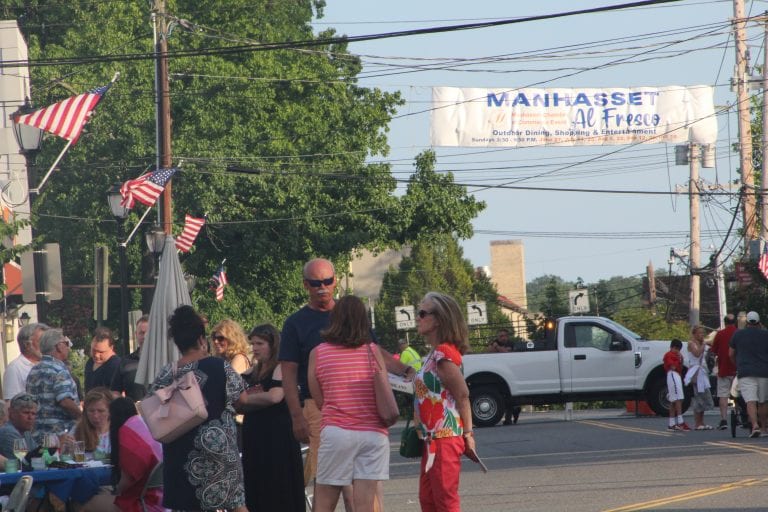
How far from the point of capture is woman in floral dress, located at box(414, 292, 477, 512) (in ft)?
29.7

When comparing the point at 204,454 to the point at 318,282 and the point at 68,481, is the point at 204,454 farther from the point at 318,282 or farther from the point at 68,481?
the point at 68,481

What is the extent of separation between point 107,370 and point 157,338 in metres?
0.78

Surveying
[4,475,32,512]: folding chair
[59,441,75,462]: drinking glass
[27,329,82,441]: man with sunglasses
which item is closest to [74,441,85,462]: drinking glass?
[59,441,75,462]: drinking glass

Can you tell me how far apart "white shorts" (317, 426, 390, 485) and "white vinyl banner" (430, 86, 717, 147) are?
1212 inches

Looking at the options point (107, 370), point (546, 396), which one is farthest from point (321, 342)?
point (546, 396)

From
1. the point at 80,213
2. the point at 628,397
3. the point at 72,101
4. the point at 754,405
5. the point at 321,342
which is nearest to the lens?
the point at 321,342

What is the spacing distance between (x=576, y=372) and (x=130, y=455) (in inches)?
776

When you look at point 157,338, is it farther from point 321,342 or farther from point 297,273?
point 297,273

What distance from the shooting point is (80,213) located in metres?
40.8

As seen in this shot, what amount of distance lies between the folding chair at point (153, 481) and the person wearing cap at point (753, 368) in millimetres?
12478

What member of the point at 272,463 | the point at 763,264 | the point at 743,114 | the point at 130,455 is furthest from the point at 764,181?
the point at 130,455

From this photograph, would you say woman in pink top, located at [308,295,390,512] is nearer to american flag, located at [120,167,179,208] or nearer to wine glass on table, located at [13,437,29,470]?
wine glass on table, located at [13,437,29,470]

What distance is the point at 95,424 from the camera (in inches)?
443

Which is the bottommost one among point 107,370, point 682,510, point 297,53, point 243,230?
point 682,510
